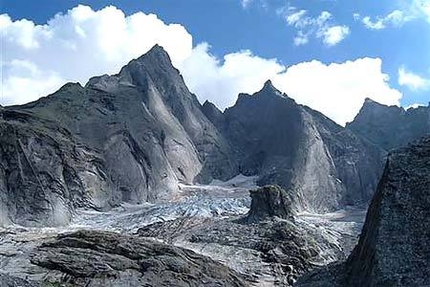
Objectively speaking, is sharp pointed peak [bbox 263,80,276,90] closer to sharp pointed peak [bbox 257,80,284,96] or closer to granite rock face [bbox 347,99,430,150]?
sharp pointed peak [bbox 257,80,284,96]

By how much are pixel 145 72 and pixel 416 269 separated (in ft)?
400

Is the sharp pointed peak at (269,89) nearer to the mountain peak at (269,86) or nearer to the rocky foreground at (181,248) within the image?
the mountain peak at (269,86)

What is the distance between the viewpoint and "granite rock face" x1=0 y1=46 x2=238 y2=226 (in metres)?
78.7

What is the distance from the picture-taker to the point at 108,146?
9975 cm

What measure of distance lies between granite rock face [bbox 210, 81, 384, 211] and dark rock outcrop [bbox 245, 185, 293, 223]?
112 ft

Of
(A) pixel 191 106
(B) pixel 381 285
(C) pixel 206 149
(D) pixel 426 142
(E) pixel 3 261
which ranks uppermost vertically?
(A) pixel 191 106

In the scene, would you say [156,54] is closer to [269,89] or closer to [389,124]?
[269,89]

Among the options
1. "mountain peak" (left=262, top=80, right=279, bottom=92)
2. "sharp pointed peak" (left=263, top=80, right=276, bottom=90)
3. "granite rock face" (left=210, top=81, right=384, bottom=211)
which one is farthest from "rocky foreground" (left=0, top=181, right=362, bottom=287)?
"sharp pointed peak" (left=263, top=80, right=276, bottom=90)

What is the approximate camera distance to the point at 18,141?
80812mm

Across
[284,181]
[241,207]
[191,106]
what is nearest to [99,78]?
[191,106]

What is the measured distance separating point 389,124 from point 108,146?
3283 inches

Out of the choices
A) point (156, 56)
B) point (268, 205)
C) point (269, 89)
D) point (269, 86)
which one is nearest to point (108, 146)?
point (268, 205)

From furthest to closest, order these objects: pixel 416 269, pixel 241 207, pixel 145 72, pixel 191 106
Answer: pixel 191 106 < pixel 145 72 < pixel 241 207 < pixel 416 269

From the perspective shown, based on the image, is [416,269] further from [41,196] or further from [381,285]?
[41,196]
